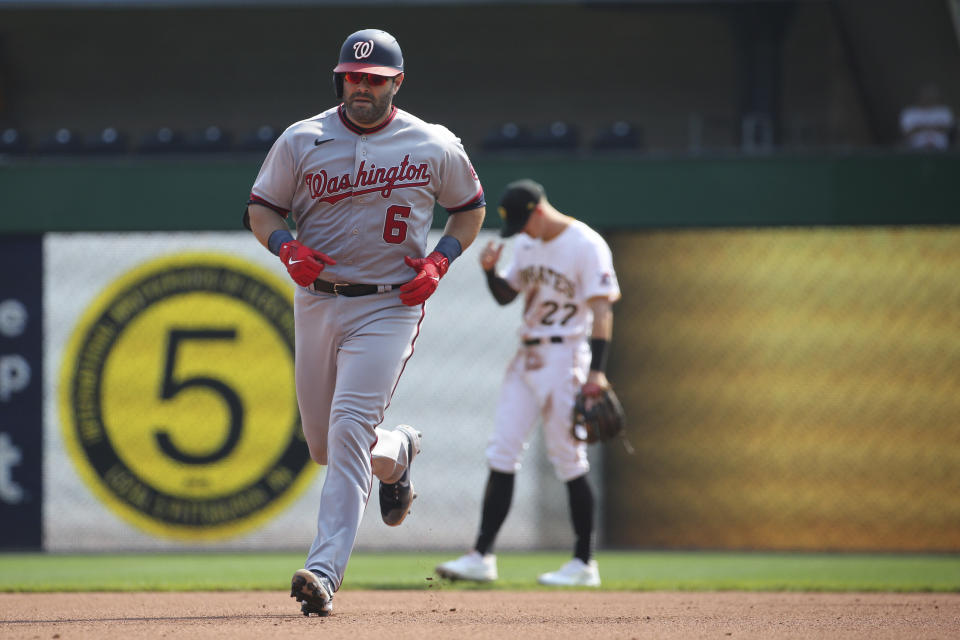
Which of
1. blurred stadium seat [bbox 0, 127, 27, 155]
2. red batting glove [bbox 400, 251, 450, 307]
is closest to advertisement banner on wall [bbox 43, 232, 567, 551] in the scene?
blurred stadium seat [bbox 0, 127, 27, 155]

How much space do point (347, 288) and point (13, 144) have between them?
27.4ft

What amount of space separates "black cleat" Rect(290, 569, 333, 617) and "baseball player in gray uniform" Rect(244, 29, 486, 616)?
9.1 inches

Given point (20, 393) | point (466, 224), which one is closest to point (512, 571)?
point (466, 224)

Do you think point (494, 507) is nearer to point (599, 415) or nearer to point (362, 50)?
point (599, 415)

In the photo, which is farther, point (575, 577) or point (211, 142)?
point (211, 142)

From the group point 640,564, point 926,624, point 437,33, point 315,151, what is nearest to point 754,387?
point 640,564

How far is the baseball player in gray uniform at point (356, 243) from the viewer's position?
464cm

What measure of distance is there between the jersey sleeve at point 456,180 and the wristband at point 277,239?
597 millimetres

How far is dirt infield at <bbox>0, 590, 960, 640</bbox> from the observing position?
425 cm

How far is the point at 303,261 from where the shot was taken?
4527 millimetres

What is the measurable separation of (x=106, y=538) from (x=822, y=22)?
33.4ft

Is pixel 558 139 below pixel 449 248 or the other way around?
the other way around

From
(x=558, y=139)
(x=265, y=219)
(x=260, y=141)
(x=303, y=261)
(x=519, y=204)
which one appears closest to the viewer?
(x=303, y=261)

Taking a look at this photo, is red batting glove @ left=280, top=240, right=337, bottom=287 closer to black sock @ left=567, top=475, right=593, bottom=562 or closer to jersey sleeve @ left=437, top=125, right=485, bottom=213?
jersey sleeve @ left=437, top=125, right=485, bottom=213
